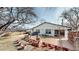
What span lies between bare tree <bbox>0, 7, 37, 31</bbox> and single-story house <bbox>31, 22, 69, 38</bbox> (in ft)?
0.28

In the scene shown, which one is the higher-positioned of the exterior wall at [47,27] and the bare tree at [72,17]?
the bare tree at [72,17]

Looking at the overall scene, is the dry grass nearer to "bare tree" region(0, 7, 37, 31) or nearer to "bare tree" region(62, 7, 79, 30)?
"bare tree" region(0, 7, 37, 31)

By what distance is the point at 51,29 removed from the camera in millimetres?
1359

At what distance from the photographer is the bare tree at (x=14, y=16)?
4.51 feet

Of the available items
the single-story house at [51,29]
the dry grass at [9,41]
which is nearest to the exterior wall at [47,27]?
the single-story house at [51,29]

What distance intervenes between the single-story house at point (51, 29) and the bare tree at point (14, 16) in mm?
86

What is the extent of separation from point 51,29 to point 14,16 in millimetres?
337

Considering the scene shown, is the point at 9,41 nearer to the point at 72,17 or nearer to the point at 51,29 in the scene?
the point at 51,29

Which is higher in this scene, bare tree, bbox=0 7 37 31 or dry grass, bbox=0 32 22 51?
bare tree, bbox=0 7 37 31

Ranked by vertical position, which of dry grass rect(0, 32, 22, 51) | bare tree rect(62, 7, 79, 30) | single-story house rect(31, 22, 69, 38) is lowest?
dry grass rect(0, 32, 22, 51)

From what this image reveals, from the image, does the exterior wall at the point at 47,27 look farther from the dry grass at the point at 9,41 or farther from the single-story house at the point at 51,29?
the dry grass at the point at 9,41

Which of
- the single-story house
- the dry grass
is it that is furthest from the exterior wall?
the dry grass

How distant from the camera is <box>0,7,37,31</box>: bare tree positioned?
54.2 inches
